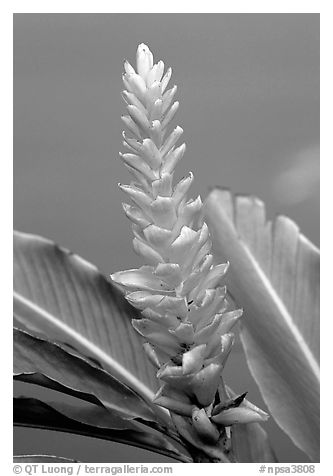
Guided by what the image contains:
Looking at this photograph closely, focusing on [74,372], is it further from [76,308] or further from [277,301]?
[277,301]

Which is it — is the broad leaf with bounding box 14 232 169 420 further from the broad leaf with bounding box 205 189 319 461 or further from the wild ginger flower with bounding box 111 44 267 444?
the wild ginger flower with bounding box 111 44 267 444

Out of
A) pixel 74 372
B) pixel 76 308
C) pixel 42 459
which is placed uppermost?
pixel 76 308

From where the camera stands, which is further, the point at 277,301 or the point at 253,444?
the point at 277,301

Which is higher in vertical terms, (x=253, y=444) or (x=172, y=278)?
(x=172, y=278)

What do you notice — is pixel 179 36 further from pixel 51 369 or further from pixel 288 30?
pixel 51 369

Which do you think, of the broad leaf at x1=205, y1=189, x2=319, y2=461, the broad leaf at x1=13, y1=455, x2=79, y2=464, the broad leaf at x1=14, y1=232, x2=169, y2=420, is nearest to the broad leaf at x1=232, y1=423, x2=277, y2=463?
the broad leaf at x1=205, y1=189, x2=319, y2=461

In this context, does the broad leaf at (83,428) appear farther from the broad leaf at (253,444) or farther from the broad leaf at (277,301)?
the broad leaf at (277,301)

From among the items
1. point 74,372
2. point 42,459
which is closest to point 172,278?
point 74,372
